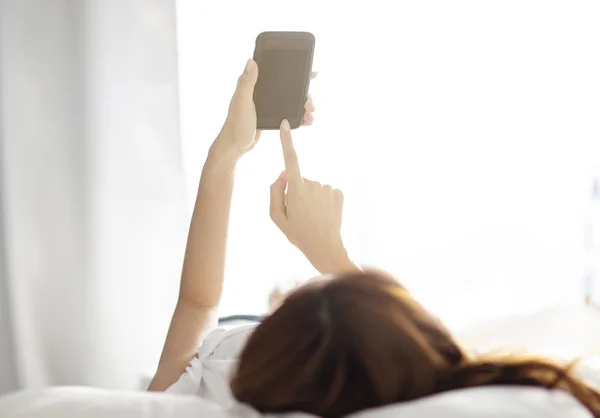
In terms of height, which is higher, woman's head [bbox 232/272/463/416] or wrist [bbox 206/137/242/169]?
wrist [bbox 206/137/242/169]

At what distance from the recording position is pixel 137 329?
1.50 meters

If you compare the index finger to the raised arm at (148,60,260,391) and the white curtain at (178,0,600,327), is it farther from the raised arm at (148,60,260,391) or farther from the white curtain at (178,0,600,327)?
the white curtain at (178,0,600,327)

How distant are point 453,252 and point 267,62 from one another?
0.64m

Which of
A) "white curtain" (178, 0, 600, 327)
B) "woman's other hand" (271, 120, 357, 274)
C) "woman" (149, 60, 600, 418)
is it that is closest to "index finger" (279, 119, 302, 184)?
"woman's other hand" (271, 120, 357, 274)

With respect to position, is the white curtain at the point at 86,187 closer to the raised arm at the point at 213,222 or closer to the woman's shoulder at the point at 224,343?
the raised arm at the point at 213,222

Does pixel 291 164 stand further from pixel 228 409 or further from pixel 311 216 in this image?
pixel 228 409

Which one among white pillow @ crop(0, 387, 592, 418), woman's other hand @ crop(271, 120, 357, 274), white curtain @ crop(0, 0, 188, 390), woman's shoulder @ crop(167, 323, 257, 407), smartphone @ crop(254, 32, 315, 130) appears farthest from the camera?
white curtain @ crop(0, 0, 188, 390)

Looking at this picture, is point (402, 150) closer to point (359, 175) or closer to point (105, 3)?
point (359, 175)

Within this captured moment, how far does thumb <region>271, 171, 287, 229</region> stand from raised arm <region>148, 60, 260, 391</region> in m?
0.07

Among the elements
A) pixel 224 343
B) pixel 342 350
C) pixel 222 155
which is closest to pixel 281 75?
pixel 222 155

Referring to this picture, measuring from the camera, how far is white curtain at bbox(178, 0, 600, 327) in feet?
4.77

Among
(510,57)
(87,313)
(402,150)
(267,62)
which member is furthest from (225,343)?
(510,57)

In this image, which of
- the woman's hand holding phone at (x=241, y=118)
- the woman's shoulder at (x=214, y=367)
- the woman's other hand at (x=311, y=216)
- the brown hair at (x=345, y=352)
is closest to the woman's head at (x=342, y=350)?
the brown hair at (x=345, y=352)

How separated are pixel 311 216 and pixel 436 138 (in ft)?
1.87
